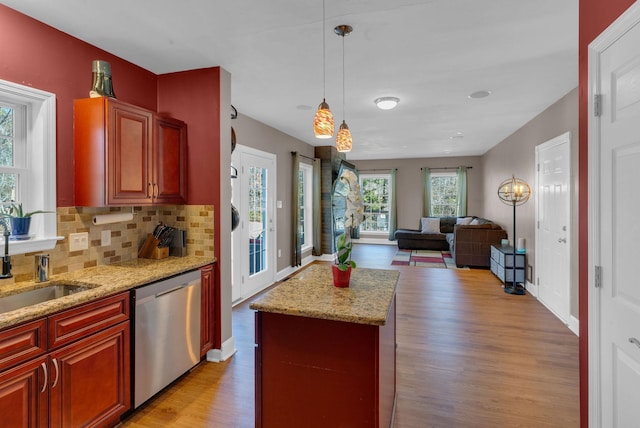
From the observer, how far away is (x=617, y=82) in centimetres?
139

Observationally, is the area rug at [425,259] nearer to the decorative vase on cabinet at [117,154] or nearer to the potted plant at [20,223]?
the decorative vase on cabinet at [117,154]

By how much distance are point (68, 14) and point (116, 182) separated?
3.54 ft

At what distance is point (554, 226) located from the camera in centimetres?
417

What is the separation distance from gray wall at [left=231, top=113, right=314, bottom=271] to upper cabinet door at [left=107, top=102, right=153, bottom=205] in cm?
214

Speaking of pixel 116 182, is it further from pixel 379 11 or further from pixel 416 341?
pixel 416 341

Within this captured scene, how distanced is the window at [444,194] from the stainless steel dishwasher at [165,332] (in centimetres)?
835

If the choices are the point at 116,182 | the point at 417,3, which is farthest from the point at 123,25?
the point at 417,3

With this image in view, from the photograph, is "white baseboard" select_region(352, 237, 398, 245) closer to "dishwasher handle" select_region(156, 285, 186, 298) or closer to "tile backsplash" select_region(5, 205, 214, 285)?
"tile backsplash" select_region(5, 205, 214, 285)

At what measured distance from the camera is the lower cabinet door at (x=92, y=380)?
175cm

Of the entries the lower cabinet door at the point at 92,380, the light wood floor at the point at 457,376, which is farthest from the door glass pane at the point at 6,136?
the light wood floor at the point at 457,376

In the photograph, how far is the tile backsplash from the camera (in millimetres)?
2297

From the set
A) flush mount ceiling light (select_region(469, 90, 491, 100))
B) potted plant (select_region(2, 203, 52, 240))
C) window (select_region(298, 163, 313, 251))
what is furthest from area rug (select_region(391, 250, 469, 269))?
potted plant (select_region(2, 203, 52, 240))

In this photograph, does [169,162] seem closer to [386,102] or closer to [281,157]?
[386,102]

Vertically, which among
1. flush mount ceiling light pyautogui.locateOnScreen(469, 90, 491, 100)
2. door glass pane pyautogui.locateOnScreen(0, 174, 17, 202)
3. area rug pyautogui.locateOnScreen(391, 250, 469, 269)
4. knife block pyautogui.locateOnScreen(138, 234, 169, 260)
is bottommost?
area rug pyautogui.locateOnScreen(391, 250, 469, 269)
